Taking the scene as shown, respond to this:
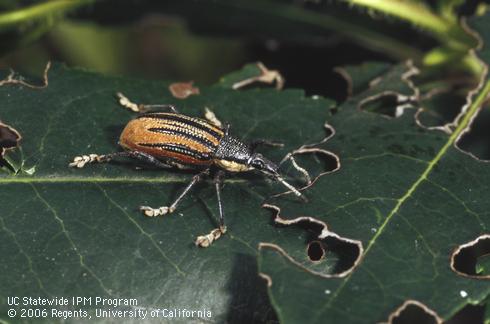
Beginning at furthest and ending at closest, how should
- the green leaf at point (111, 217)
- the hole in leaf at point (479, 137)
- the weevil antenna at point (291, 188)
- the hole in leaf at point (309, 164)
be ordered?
the hole in leaf at point (479, 137) → the hole in leaf at point (309, 164) → the weevil antenna at point (291, 188) → the green leaf at point (111, 217)

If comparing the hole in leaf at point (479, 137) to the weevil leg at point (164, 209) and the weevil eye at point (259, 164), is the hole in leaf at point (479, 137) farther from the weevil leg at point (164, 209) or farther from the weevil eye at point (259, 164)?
the weevil leg at point (164, 209)

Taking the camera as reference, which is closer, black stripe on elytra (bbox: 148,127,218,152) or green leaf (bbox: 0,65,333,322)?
green leaf (bbox: 0,65,333,322)

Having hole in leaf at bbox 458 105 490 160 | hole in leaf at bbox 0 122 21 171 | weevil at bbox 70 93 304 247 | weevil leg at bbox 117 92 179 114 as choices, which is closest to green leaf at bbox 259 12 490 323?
weevil at bbox 70 93 304 247

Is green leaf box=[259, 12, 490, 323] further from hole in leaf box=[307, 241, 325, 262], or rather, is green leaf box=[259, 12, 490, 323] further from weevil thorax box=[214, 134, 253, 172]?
weevil thorax box=[214, 134, 253, 172]

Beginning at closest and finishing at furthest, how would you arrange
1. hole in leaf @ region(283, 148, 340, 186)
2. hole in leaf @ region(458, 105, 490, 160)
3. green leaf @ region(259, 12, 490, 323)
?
green leaf @ region(259, 12, 490, 323)
hole in leaf @ region(283, 148, 340, 186)
hole in leaf @ region(458, 105, 490, 160)

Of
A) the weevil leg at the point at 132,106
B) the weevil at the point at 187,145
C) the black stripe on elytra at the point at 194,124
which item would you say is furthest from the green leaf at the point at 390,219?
the weevil leg at the point at 132,106

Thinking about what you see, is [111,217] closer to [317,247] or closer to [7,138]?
[7,138]
